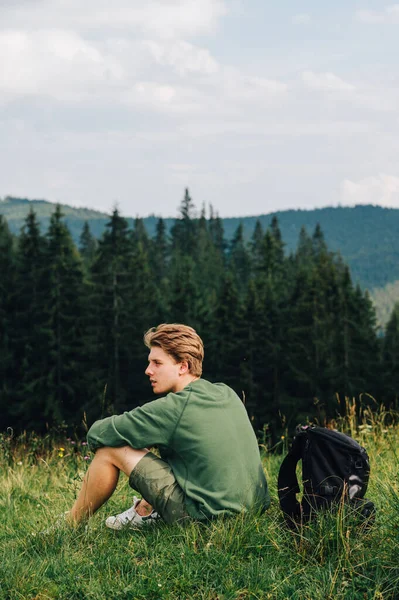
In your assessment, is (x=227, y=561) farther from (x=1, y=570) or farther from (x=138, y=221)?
(x=138, y=221)

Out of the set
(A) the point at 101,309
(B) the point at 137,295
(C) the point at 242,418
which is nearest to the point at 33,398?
(A) the point at 101,309

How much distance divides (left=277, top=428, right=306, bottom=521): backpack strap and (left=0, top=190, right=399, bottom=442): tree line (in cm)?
3787

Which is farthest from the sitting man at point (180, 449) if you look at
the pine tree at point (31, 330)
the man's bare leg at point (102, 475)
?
the pine tree at point (31, 330)

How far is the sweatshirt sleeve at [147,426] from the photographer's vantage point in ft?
14.0

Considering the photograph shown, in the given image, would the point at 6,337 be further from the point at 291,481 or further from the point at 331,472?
the point at 331,472

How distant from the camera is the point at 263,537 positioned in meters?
4.02

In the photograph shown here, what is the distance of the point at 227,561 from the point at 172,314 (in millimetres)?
49486

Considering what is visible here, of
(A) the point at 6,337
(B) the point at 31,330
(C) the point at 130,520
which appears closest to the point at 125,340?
(B) the point at 31,330

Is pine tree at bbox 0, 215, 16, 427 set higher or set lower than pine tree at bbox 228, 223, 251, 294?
lower

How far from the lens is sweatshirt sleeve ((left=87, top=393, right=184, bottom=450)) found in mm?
4277

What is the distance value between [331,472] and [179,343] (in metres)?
1.22

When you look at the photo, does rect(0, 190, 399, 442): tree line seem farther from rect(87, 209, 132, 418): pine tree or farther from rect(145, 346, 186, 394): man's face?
rect(145, 346, 186, 394): man's face

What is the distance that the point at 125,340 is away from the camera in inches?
1901

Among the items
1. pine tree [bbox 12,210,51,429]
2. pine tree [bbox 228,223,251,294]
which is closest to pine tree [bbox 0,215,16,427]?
pine tree [bbox 12,210,51,429]
